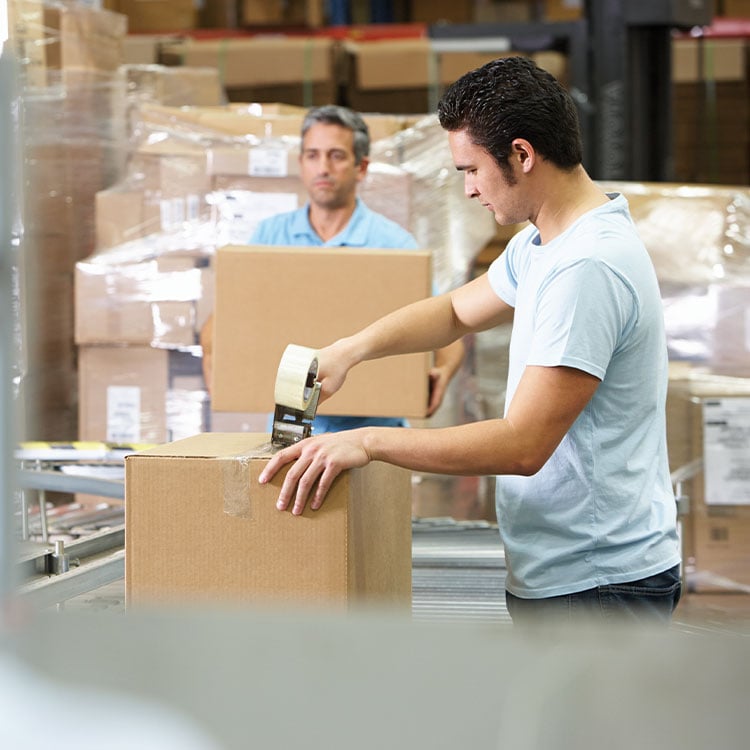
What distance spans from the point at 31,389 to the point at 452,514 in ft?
4.69

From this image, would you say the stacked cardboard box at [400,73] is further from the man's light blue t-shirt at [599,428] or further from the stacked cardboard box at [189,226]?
the man's light blue t-shirt at [599,428]

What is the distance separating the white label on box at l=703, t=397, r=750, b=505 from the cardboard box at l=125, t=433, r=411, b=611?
7.49 ft

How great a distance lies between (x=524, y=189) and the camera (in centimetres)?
159

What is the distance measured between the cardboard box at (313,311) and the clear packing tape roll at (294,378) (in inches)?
35.1

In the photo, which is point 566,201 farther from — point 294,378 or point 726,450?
point 726,450

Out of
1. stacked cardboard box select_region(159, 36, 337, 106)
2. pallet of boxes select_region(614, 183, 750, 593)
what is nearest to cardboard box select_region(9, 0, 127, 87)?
stacked cardboard box select_region(159, 36, 337, 106)

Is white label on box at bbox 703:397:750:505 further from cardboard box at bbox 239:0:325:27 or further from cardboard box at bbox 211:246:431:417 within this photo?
cardboard box at bbox 239:0:325:27

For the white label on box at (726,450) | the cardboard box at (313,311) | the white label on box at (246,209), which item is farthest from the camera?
the white label on box at (246,209)

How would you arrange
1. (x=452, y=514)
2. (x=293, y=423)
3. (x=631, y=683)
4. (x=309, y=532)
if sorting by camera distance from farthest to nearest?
1. (x=452, y=514)
2. (x=293, y=423)
3. (x=309, y=532)
4. (x=631, y=683)

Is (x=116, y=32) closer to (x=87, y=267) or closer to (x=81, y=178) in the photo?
(x=81, y=178)

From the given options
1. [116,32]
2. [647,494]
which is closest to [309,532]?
[647,494]

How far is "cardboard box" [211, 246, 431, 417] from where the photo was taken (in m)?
2.46

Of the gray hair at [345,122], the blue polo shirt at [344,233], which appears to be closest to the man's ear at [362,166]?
the gray hair at [345,122]

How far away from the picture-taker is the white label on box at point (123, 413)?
368cm
